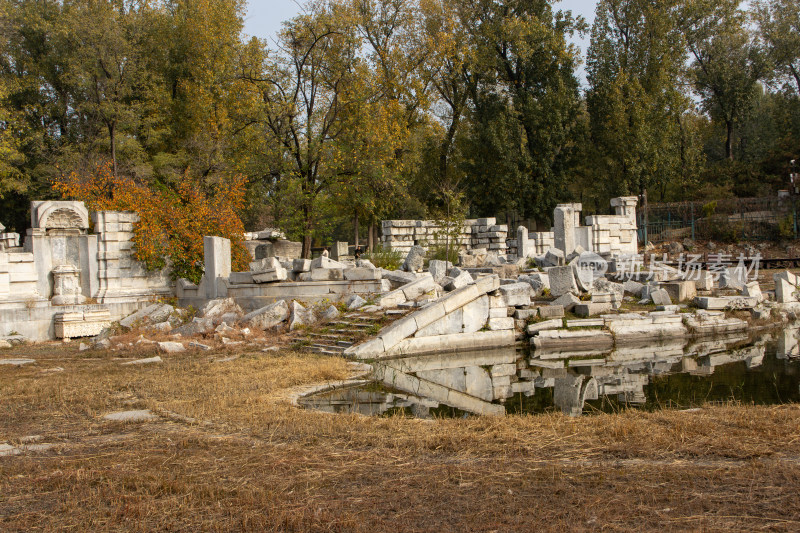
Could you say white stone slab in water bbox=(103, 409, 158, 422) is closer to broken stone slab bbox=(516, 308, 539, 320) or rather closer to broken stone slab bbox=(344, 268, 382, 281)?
broken stone slab bbox=(344, 268, 382, 281)

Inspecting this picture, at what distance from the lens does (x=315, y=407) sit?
26.9ft

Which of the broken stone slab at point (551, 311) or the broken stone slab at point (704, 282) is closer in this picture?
the broken stone slab at point (551, 311)

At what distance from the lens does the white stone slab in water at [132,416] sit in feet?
23.5

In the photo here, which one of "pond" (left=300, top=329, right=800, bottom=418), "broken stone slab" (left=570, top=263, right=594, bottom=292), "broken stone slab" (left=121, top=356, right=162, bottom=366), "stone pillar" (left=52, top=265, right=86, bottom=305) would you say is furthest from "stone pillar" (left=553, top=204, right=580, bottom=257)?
"broken stone slab" (left=121, top=356, right=162, bottom=366)

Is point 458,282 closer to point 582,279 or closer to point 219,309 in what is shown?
point 582,279

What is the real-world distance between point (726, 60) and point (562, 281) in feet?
99.7

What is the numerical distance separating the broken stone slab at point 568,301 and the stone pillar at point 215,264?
7.46 meters

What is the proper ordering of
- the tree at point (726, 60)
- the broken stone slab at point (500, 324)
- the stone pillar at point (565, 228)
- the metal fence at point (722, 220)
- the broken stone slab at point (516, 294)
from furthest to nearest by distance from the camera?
the tree at point (726, 60) → the metal fence at point (722, 220) → the stone pillar at point (565, 228) → the broken stone slab at point (516, 294) → the broken stone slab at point (500, 324)

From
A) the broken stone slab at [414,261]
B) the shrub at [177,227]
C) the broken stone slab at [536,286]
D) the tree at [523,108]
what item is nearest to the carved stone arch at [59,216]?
the shrub at [177,227]

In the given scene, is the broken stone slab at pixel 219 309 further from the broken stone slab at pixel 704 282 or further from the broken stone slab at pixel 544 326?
the broken stone slab at pixel 704 282

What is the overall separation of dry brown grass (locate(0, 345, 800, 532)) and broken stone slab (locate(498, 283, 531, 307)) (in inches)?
265

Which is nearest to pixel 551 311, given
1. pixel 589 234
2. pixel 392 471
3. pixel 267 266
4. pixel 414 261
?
pixel 414 261

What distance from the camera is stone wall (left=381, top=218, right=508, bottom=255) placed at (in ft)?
85.3

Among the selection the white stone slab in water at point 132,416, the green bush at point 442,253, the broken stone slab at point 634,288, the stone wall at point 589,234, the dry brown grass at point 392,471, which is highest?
the stone wall at point 589,234
